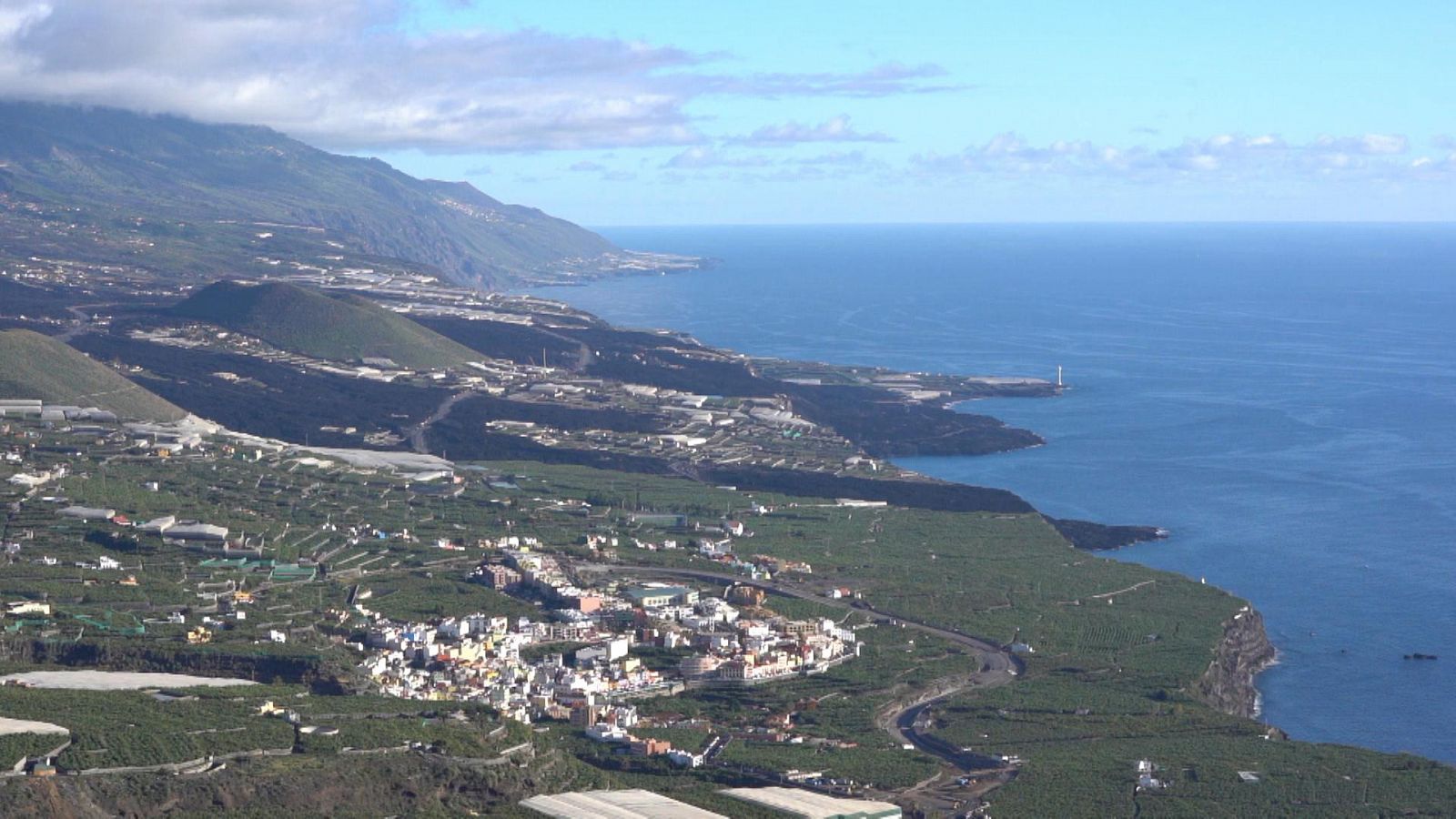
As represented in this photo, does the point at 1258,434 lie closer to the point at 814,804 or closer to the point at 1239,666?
the point at 1239,666

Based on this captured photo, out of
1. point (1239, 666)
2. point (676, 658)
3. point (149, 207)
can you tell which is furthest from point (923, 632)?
point (149, 207)

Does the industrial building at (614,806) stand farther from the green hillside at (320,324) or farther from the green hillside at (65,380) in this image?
the green hillside at (320,324)

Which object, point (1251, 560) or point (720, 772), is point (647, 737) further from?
point (1251, 560)

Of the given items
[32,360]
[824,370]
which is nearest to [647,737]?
[32,360]

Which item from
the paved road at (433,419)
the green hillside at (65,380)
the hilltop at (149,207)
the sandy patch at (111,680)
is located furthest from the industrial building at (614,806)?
the hilltop at (149,207)

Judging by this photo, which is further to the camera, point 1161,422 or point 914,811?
point 1161,422

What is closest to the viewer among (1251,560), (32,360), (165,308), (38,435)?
(1251,560)

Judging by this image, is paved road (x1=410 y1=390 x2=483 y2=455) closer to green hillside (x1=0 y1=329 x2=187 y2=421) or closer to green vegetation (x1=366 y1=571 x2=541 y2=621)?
green hillside (x1=0 y1=329 x2=187 y2=421)

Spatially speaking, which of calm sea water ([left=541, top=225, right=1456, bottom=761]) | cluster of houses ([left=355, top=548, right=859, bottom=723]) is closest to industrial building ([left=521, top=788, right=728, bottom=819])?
cluster of houses ([left=355, top=548, right=859, bottom=723])
